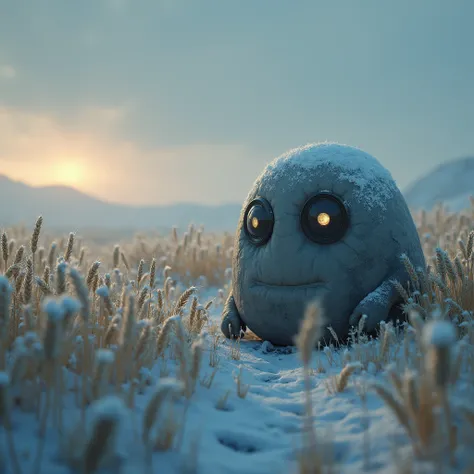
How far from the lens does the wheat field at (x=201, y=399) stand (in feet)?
5.58

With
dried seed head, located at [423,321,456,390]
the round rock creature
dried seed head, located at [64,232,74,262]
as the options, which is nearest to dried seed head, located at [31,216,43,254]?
dried seed head, located at [64,232,74,262]

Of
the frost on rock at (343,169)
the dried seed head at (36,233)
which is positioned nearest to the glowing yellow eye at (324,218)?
the frost on rock at (343,169)

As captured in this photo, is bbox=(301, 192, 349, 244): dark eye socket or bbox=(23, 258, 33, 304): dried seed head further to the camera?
bbox=(301, 192, 349, 244): dark eye socket

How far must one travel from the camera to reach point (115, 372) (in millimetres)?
2555

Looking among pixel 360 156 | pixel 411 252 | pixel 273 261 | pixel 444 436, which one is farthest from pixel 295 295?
pixel 444 436

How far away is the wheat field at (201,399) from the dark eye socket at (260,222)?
87cm

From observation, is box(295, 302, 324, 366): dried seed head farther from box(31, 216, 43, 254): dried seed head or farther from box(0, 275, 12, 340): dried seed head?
box(31, 216, 43, 254): dried seed head

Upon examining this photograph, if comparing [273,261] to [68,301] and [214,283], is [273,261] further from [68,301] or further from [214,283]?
[214,283]

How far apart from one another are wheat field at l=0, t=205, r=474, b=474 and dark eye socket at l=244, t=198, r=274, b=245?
0.87 metres

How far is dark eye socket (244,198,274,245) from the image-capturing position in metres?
4.05

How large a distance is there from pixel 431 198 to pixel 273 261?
29.9 m

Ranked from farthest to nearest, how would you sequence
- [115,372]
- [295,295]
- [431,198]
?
1. [431,198]
2. [295,295]
3. [115,372]

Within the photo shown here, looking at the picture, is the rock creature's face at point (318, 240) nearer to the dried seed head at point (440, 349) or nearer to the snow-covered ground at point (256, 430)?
the snow-covered ground at point (256, 430)

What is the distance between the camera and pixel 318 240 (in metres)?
3.83
